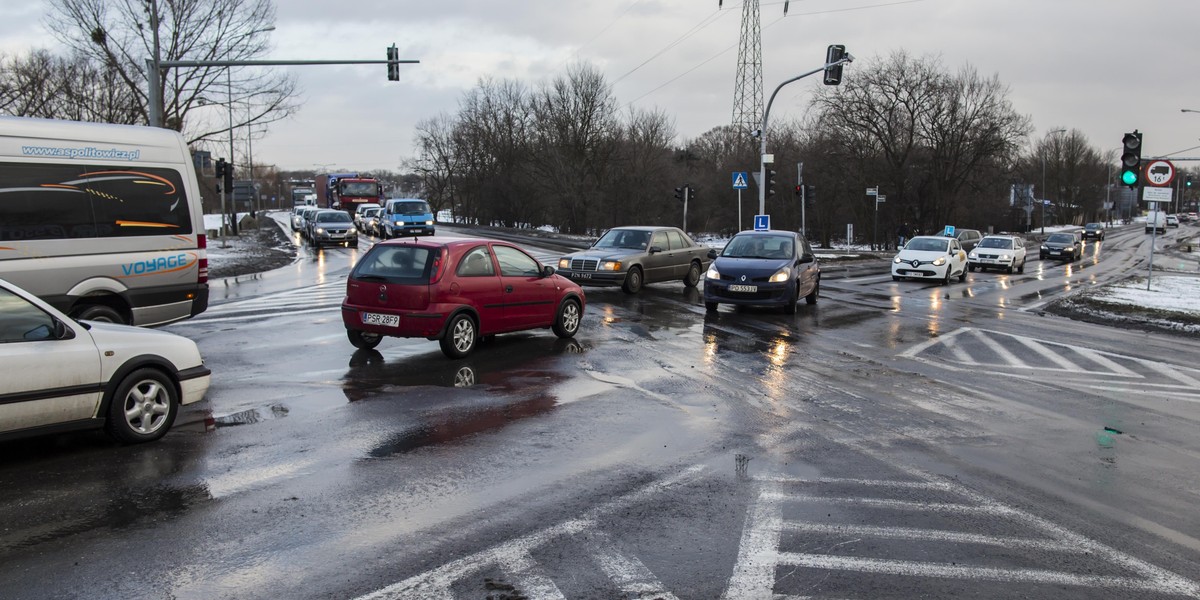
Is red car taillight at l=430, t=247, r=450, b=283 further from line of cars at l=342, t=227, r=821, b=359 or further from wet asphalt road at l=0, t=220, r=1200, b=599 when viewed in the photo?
wet asphalt road at l=0, t=220, r=1200, b=599

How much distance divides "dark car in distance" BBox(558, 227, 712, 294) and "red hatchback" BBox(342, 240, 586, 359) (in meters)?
7.47

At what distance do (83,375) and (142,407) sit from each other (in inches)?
21.3

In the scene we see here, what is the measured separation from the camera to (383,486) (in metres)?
5.41

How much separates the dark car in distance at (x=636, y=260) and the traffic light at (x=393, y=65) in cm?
801

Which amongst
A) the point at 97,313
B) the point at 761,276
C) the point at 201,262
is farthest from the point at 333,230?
the point at 97,313

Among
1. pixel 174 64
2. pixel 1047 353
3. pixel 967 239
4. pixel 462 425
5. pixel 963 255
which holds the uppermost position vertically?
pixel 174 64

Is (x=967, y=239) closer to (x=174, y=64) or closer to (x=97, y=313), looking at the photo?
(x=174, y=64)

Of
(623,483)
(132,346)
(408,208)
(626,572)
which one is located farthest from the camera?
(408,208)

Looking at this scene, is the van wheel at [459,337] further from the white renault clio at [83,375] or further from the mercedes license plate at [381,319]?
the white renault clio at [83,375]

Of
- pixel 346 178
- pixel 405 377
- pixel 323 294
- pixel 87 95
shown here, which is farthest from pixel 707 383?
pixel 346 178

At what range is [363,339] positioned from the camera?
10836mm

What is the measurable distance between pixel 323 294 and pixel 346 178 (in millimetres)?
45814

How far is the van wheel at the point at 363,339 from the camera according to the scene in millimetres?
10672

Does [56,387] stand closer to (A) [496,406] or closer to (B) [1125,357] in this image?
(A) [496,406]
